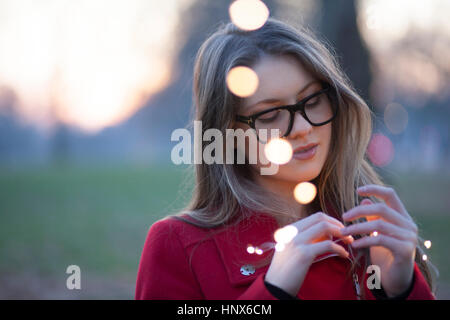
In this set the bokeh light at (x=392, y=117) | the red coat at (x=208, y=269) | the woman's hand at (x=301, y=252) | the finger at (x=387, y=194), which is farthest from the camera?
the bokeh light at (x=392, y=117)

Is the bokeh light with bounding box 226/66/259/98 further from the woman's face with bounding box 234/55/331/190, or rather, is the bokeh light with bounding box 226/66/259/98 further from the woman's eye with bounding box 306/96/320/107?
the woman's eye with bounding box 306/96/320/107

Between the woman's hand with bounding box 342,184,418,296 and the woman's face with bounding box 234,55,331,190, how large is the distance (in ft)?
1.21

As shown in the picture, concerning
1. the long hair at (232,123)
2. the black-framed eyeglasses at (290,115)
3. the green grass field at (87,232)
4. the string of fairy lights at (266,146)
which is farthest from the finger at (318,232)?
the green grass field at (87,232)

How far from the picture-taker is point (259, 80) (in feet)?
7.07

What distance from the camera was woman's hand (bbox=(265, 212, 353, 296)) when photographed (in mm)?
1792

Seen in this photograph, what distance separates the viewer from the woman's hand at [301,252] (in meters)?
1.79

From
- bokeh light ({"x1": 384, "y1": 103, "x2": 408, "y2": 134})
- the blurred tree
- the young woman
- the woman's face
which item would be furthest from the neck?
the blurred tree

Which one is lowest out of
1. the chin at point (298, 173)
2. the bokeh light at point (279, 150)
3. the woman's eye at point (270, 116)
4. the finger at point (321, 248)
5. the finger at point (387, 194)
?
the finger at point (321, 248)

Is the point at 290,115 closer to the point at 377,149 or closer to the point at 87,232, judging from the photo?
the point at 377,149

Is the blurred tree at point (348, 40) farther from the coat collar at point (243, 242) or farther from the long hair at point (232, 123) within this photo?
the coat collar at point (243, 242)

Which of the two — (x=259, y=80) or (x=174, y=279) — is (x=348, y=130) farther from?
(x=174, y=279)

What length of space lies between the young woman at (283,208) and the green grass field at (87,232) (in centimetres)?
44

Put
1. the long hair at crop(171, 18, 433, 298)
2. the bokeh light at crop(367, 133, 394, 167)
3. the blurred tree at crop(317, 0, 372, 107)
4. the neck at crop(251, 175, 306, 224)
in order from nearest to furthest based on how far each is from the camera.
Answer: the long hair at crop(171, 18, 433, 298) → the neck at crop(251, 175, 306, 224) → the bokeh light at crop(367, 133, 394, 167) → the blurred tree at crop(317, 0, 372, 107)
